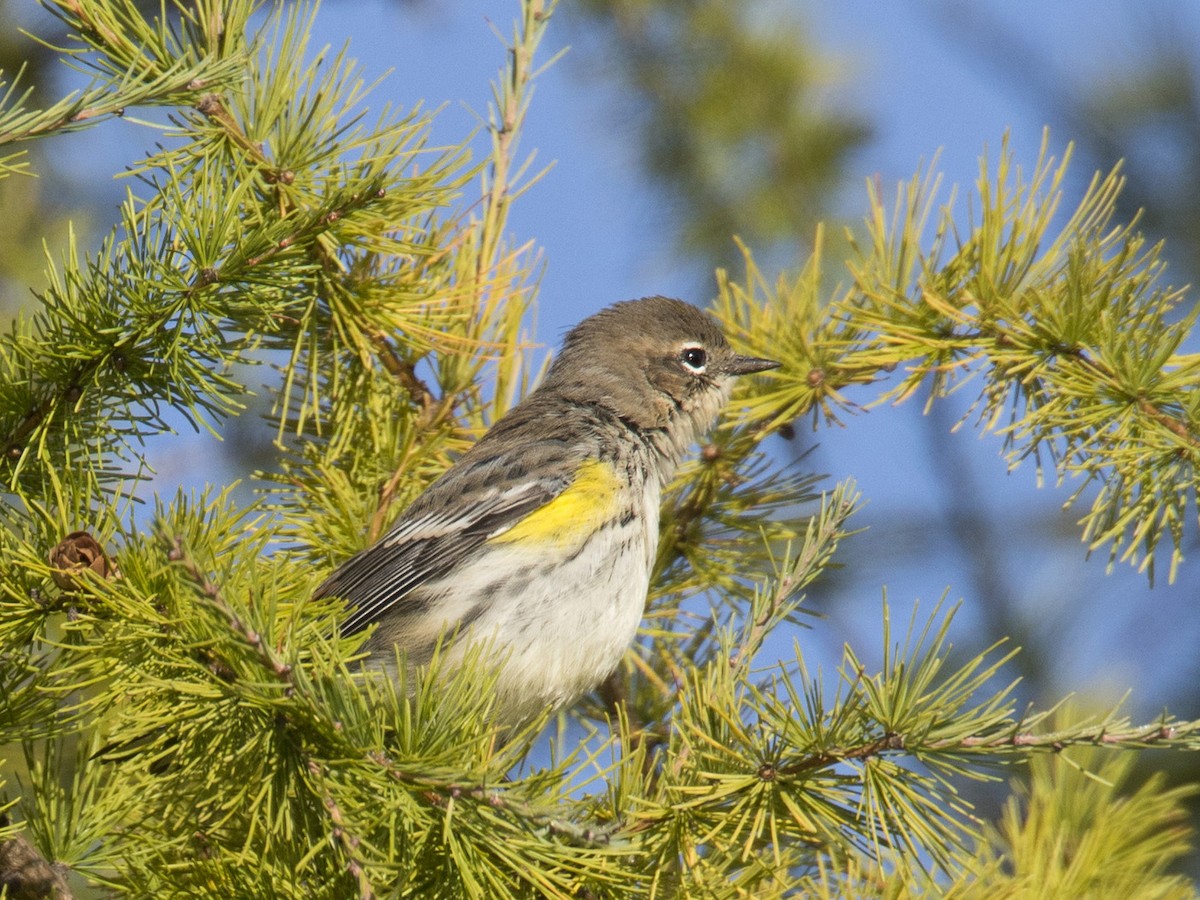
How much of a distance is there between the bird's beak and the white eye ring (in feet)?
1.36

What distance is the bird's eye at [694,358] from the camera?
4.86 metres

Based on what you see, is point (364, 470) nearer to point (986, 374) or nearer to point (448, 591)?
point (448, 591)

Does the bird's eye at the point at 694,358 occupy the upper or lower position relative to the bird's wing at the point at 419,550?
upper

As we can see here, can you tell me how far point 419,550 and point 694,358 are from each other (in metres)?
1.58

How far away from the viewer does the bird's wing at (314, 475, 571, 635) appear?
3.67 m

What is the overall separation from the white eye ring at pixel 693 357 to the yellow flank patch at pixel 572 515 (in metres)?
0.92

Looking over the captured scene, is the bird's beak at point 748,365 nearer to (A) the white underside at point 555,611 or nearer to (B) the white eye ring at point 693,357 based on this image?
(B) the white eye ring at point 693,357

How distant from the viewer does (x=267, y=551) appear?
13.1 feet

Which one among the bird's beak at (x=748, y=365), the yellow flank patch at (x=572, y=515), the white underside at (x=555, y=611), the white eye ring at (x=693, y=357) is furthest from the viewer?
the white eye ring at (x=693, y=357)

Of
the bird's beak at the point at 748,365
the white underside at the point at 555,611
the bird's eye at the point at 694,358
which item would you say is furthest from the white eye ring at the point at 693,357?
the white underside at the point at 555,611

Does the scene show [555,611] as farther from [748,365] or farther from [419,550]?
[748,365]

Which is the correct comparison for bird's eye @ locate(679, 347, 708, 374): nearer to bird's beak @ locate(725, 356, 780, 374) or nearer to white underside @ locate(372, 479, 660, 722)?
bird's beak @ locate(725, 356, 780, 374)

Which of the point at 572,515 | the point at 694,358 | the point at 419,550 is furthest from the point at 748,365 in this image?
the point at 419,550

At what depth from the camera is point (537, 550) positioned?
3838mm
